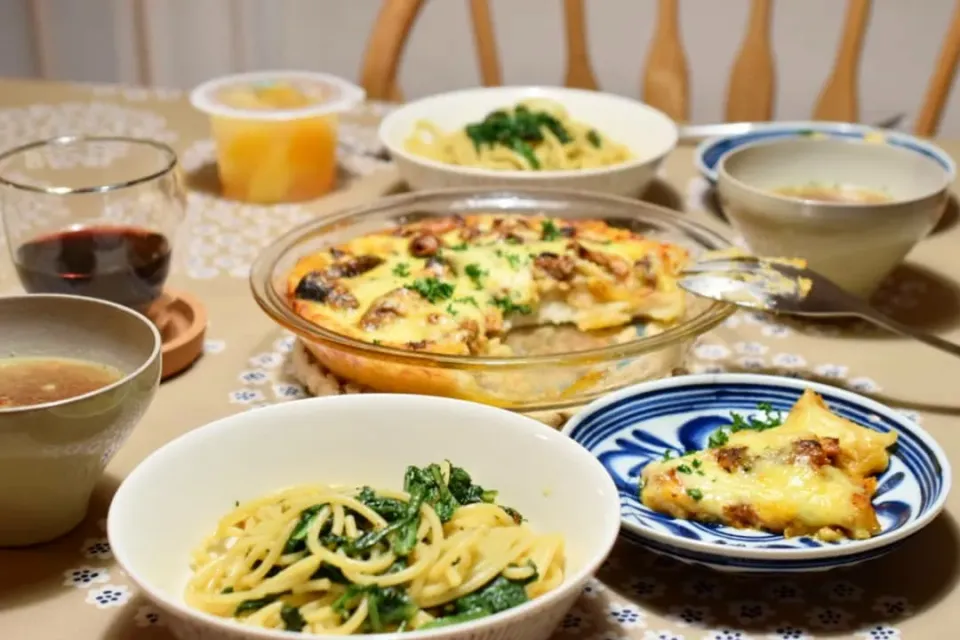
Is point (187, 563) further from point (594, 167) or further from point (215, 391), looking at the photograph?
point (594, 167)

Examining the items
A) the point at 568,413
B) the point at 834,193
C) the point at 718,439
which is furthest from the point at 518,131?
the point at 718,439

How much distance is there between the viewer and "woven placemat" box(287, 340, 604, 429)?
4.17 ft

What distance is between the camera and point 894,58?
10.8 ft

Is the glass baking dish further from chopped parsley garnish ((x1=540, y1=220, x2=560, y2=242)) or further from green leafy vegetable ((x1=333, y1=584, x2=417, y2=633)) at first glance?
green leafy vegetable ((x1=333, y1=584, x2=417, y2=633))

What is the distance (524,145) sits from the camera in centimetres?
201

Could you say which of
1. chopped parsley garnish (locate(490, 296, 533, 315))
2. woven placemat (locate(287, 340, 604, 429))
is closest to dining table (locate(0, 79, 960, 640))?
woven placemat (locate(287, 340, 604, 429))

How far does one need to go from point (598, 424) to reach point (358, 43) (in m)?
2.87

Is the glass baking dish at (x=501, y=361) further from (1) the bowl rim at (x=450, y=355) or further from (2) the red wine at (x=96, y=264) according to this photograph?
(2) the red wine at (x=96, y=264)

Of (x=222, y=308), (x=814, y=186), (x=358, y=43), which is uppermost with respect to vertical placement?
(x=814, y=186)

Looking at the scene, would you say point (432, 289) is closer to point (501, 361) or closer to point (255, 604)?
point (501, 361)

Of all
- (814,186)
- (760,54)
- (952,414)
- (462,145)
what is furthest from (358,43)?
(952,414)

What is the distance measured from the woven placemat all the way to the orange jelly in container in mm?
618

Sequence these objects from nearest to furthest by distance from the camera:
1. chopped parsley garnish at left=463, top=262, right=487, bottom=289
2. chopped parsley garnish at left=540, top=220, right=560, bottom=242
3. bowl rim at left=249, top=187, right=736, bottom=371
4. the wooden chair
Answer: bowl rim at left=249, top=187, right=736, bottom=371 → chopped parsley garnish at left=463, top=262, right=487, bottom=289 → chopped parsley garnish at left=540, top=220, right=560, bottom=242 → the wooden chair

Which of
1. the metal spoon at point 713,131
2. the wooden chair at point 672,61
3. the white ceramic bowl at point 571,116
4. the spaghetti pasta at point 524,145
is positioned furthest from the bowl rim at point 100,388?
the wooden chair at point 672,61
